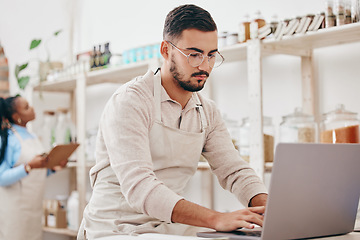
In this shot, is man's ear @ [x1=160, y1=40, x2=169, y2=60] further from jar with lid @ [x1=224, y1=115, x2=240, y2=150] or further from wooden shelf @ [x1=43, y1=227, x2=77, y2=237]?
wooden shelf @ [x1=43, y1=227, x2=77, y2=237]

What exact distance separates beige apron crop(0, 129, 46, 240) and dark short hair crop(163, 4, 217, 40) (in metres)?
2.11

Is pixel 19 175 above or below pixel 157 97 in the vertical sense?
below

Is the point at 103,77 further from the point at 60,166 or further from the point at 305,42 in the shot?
the point at 305,42

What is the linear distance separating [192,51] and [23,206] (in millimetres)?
2299

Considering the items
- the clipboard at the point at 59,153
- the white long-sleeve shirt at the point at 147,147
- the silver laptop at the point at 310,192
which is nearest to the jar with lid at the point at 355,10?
the white long-sleeve shirt at the point at 147,147

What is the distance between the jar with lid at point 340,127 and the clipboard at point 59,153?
1.63 m

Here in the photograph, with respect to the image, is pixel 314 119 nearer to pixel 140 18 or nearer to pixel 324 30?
pixel 324 30

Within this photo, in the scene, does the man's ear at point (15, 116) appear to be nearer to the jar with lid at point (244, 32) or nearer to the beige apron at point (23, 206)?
the beige apron at point (23, 206)

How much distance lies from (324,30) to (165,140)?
3.35 ft

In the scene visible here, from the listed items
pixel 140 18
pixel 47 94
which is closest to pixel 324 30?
pixel 140 18

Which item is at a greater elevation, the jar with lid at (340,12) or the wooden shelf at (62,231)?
the jar with lid at (340,12)

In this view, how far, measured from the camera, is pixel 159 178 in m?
1.64

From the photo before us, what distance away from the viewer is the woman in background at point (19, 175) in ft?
11.0

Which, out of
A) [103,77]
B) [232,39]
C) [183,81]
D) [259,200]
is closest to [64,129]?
[103,77]
